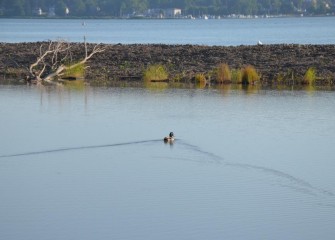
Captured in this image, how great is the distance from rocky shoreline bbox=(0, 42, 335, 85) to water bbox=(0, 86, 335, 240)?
662 cm

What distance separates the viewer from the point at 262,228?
1587 cm

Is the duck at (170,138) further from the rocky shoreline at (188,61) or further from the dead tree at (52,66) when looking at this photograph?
the dead tree at (52,66)

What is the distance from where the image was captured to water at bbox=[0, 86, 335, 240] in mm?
16062

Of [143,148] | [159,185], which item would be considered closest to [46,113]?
[143,148]

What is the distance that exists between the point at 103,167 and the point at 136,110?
28.7 ft

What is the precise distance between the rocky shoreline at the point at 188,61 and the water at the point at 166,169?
662cm

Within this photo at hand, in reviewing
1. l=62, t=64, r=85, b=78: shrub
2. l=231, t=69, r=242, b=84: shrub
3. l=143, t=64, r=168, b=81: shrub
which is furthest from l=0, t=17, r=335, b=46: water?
l=231, t=69, r=242, b=84: shrub

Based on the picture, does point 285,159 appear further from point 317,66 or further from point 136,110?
point 317,66

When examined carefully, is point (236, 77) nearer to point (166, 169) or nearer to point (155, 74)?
point (155, 74)

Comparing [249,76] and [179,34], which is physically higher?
[249,76]

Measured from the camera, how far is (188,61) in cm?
4072

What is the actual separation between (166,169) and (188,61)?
20777 millimetres

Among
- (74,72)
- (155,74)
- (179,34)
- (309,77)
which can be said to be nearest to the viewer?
(309,77)

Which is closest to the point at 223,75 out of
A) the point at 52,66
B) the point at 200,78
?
the point at 200,78
